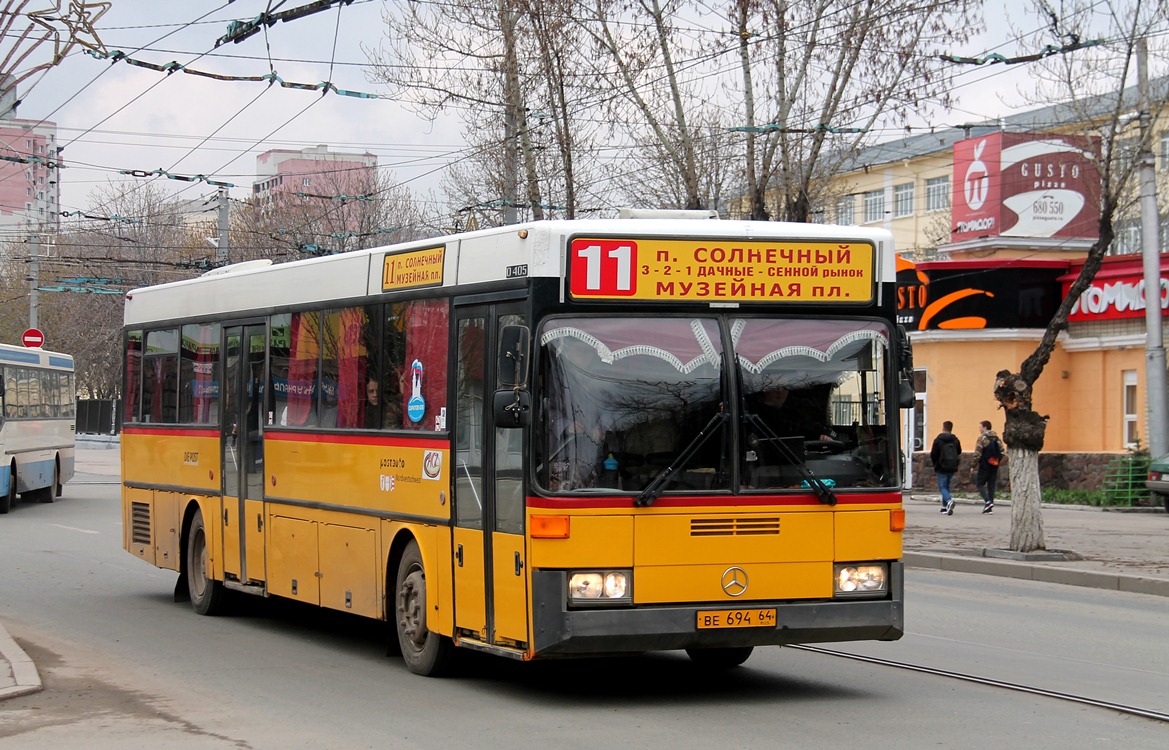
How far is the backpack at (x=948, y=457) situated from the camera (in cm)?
2936

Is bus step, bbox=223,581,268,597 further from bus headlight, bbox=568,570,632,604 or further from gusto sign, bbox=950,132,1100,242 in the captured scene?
gusto sign, bbox=950,132,1100,242

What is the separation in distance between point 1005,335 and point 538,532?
29.8m

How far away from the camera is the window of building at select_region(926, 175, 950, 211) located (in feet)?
209

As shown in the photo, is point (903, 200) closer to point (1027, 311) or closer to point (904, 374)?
point (1027, 311)

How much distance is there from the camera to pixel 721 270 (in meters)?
9.09

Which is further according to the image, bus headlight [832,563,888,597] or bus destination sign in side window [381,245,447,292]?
bus destination sign in side window [381,245,447,292]

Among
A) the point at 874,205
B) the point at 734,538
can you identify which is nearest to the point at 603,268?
the point at 734,538

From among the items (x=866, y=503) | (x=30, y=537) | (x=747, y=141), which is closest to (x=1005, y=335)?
(x=747, y=141)

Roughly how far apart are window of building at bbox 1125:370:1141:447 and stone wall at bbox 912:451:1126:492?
854mm

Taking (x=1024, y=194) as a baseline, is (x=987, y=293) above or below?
below

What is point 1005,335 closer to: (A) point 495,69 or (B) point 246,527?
(A) point 495,69

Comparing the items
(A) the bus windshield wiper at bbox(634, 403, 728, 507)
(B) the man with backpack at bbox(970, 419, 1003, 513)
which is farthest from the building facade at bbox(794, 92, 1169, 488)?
(A) the bus windshield wiper at bbox(634, 403, 728, 507)

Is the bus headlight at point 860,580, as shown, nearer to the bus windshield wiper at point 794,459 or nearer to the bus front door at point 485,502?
the bus windshield wiper at point 794,459

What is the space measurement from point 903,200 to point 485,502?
59973 mm
